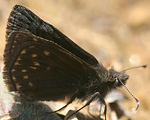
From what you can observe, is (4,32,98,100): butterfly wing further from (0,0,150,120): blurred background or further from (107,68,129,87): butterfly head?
(0,0,150,120): blurred background

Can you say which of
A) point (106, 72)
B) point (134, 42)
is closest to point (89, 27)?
point (134, 42)

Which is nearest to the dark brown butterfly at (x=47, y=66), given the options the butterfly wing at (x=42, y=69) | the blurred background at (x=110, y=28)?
the butterfly wing at (x=42, y=69)

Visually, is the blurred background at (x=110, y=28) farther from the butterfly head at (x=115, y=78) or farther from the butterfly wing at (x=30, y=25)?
the butterfly wing at (x=30, y=25)

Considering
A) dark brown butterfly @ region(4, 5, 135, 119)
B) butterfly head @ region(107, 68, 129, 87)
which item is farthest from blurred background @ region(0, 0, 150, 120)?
dark brown butterfly @ region(4, 5, 135, 119)

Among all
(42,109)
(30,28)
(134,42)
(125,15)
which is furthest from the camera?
(125,15)

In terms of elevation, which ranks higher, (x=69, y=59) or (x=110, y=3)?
(x=110, y=3)

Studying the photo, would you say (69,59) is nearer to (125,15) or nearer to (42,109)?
(42,109)

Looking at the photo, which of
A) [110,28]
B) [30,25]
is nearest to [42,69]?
[30,25]

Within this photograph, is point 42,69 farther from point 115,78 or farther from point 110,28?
point 110,28
